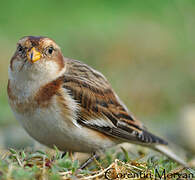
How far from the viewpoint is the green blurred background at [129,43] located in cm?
991

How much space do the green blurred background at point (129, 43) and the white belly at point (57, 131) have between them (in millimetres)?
2294

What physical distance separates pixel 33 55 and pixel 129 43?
21.6ft

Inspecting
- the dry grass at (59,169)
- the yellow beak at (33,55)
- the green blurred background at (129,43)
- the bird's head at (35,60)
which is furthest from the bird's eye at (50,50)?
the green blurred background at (129,43)

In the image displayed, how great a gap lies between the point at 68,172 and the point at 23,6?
34.2 feet

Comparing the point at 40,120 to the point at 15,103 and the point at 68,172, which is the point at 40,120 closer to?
the point at 15,103

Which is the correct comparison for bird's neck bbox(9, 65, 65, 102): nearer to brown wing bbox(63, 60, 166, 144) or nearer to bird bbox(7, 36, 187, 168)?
bird bbox(7, 36, 187, 168)

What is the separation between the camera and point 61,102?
515 centimetres

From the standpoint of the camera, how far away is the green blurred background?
9914 millimetres

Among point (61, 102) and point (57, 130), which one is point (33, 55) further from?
point (57, 130)

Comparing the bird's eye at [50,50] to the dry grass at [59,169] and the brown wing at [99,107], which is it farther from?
the dry grass at [59,169]

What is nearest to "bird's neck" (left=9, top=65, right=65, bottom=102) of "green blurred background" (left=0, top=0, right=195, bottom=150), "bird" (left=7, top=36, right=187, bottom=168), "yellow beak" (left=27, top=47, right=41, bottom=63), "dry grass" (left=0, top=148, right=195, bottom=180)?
"bird" (left=7, top=36, right=187, bottom=168)

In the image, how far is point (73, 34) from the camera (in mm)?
12227

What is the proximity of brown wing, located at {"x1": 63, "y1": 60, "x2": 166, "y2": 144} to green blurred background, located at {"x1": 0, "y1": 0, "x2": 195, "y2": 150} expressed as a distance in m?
1.90

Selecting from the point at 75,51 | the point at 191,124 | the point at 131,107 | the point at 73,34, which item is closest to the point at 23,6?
the point at 73,34
